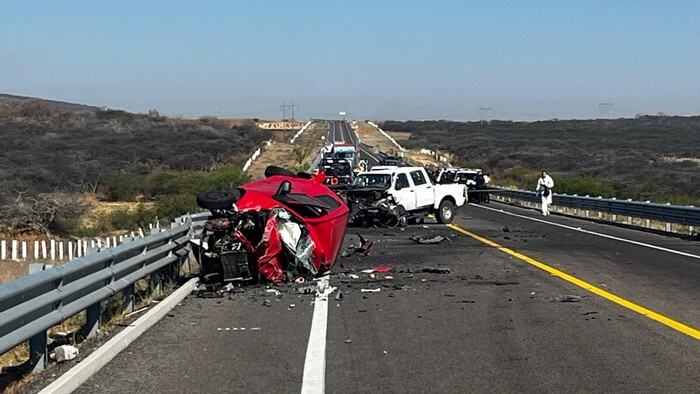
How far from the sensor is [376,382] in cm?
779

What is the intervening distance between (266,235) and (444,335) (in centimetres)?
462

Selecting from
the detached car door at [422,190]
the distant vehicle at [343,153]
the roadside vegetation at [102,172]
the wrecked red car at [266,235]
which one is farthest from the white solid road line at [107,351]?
the distant vehicle at [343,153]

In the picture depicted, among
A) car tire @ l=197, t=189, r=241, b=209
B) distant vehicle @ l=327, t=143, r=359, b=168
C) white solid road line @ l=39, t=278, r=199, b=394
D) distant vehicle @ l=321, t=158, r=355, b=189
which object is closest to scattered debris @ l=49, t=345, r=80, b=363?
white solid road line @ l=39, t=278, r=199, b=394

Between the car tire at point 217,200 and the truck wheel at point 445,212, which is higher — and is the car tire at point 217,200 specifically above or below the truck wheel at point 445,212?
above

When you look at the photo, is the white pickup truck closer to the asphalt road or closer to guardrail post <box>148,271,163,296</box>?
the asphalt road

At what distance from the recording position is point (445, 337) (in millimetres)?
9883

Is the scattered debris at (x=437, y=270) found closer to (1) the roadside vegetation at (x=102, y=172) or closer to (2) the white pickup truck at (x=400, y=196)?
(2) the white pickup truck at (x=400, y=196)

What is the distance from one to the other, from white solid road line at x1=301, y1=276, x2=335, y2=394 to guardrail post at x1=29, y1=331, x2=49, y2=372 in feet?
7.29

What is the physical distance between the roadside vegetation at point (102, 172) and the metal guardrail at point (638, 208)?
14.7 meters

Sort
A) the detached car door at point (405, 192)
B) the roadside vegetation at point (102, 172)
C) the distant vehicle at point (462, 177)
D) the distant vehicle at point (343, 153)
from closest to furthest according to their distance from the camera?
the detached car door at point (405, 192), the roadside vegetation at point (102, 172), the distant vehicle at point (462, 177), the distant vehicle at point (343, 153)

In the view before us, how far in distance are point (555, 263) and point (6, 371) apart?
11.6m

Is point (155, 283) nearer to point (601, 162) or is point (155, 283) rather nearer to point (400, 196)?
point (400, 196)

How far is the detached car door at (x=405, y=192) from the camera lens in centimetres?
2981

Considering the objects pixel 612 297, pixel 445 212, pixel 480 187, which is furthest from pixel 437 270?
pixel 480 187
